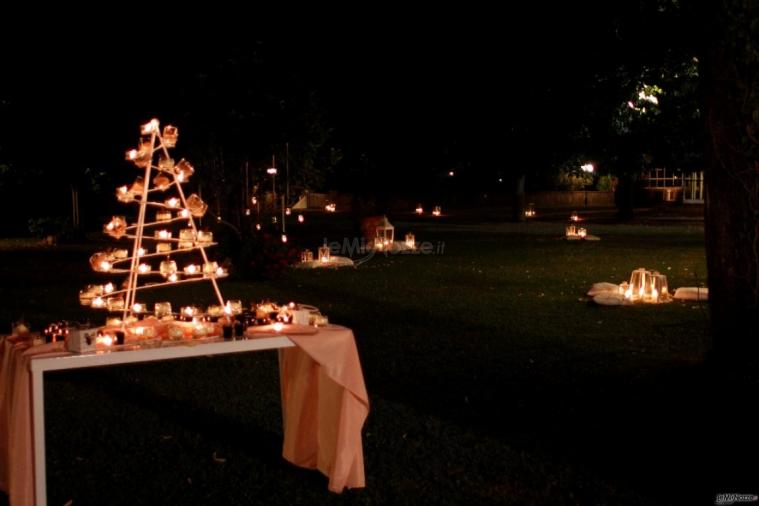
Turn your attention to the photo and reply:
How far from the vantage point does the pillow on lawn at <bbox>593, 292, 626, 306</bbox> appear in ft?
44.3

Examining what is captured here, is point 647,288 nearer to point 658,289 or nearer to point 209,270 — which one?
point 658,289

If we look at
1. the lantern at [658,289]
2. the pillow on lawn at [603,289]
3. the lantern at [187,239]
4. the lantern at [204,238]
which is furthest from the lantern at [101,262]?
the lantern at [658,289]

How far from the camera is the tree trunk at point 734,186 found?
759 centimetres

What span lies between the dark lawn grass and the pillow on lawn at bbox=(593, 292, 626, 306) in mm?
276

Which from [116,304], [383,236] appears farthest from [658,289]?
[383,236]

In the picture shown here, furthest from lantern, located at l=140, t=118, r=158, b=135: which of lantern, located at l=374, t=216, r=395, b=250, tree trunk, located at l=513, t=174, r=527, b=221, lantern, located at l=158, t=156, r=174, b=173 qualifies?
tree trunk, located at l=513, t=174, r=527, b=221

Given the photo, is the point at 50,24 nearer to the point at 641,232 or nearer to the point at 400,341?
the point at 400,341

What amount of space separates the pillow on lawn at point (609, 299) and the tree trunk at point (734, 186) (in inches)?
218

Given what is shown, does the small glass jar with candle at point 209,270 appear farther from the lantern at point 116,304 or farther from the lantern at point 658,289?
→ the lantern at point 658,289

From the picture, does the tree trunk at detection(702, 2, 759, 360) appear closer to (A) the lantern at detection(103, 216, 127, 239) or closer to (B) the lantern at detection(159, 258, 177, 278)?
(B) the lantern at detection(159, 258, 177, 278)

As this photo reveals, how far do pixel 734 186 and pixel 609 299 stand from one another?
6026 mm

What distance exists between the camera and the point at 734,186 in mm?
7734

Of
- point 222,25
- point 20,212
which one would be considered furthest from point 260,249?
point 20,212

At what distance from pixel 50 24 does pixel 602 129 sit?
14649mm
